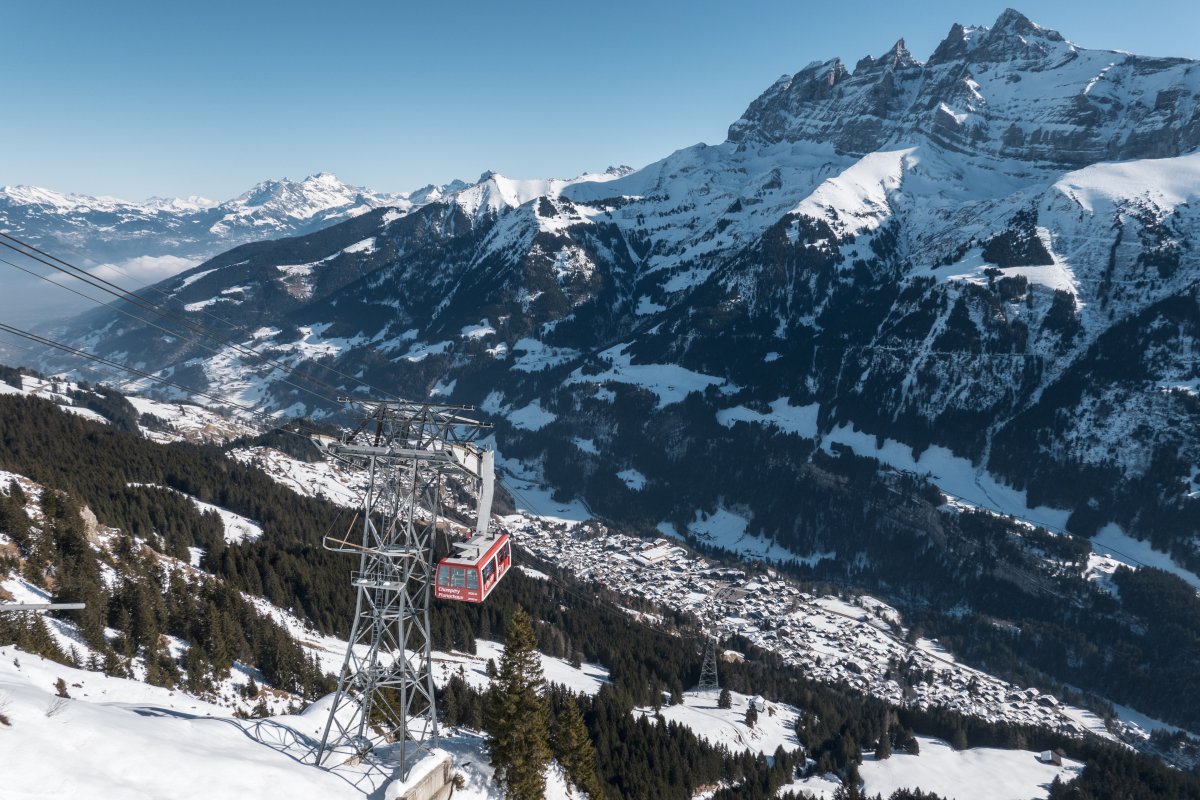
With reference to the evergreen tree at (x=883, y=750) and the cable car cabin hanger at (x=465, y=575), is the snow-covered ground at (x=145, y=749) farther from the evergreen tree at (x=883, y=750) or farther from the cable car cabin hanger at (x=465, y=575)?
the evergreen tree at (x=883, y=750)

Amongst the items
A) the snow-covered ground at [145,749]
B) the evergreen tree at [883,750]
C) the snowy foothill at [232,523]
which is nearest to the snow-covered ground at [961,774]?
the evergreen tree at [883,750]

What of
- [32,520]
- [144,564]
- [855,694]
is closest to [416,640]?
[144,564]

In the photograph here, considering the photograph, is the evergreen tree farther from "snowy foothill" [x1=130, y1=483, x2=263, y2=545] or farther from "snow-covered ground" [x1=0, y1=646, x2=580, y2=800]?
"snowy foothill" [x1=130, y1=483, x2=263, y2=545]

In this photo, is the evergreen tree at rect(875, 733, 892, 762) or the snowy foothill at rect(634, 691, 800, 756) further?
the evergreen tree at rect(875, 733, 892, 762)

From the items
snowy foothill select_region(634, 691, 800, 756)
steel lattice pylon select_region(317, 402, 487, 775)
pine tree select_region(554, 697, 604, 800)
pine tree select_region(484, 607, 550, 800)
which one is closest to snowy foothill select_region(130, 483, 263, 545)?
snowy foothill select_region(634, 691, 800, 756)

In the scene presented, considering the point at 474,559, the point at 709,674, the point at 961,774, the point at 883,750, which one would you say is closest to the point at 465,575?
the point at 474,559

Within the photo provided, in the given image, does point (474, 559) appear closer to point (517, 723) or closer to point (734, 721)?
point (517, 723)

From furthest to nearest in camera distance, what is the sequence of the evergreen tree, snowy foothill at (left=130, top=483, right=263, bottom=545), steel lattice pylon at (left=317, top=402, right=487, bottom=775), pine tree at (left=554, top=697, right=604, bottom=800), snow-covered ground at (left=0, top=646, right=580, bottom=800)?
snowy foothill at (left=130, top=483, right=263, bottom=545) < the evergreen tree < pine tree at (left=554, top=697, right=604, bottom=800) < steel lattice pylon at (left=317, top=402, right=487, bottom=775) < snow-covered ground at (left=0, top=646, right=580, bottom=800)
